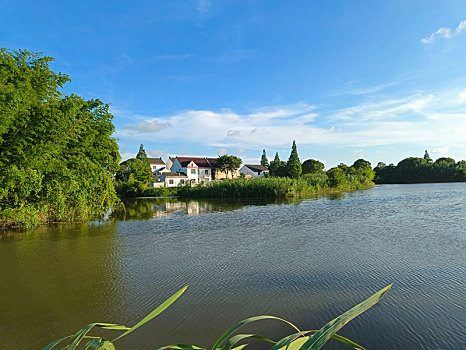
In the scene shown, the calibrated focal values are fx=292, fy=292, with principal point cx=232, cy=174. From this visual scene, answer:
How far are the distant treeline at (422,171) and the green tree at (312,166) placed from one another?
66.3 ft

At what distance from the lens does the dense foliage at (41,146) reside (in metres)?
9.20

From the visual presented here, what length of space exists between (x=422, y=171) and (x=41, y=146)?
67.2m

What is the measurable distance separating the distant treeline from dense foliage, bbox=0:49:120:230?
63404 millimetres

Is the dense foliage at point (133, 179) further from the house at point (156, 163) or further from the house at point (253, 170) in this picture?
the house at point (253, 170)

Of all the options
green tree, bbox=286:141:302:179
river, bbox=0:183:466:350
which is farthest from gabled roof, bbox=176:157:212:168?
river, bbox=0:183:466:350

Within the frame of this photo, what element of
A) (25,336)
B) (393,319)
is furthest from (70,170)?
(393,319)

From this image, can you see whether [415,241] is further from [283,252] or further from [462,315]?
[462,315]

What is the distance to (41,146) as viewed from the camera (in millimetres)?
9812

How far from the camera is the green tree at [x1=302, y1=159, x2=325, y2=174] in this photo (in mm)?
54247

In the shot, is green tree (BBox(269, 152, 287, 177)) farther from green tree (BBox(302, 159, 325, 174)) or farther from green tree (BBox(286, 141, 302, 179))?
green tree (BBox(302, 159, 325, 174))

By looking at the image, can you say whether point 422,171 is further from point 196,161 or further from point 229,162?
point 196,161

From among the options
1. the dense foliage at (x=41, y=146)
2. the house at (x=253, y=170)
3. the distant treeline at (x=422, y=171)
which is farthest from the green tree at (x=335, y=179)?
the distant treeline at (x=422, y=171)

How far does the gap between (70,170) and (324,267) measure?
32.3 ft

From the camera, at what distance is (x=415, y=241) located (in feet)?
25.6
